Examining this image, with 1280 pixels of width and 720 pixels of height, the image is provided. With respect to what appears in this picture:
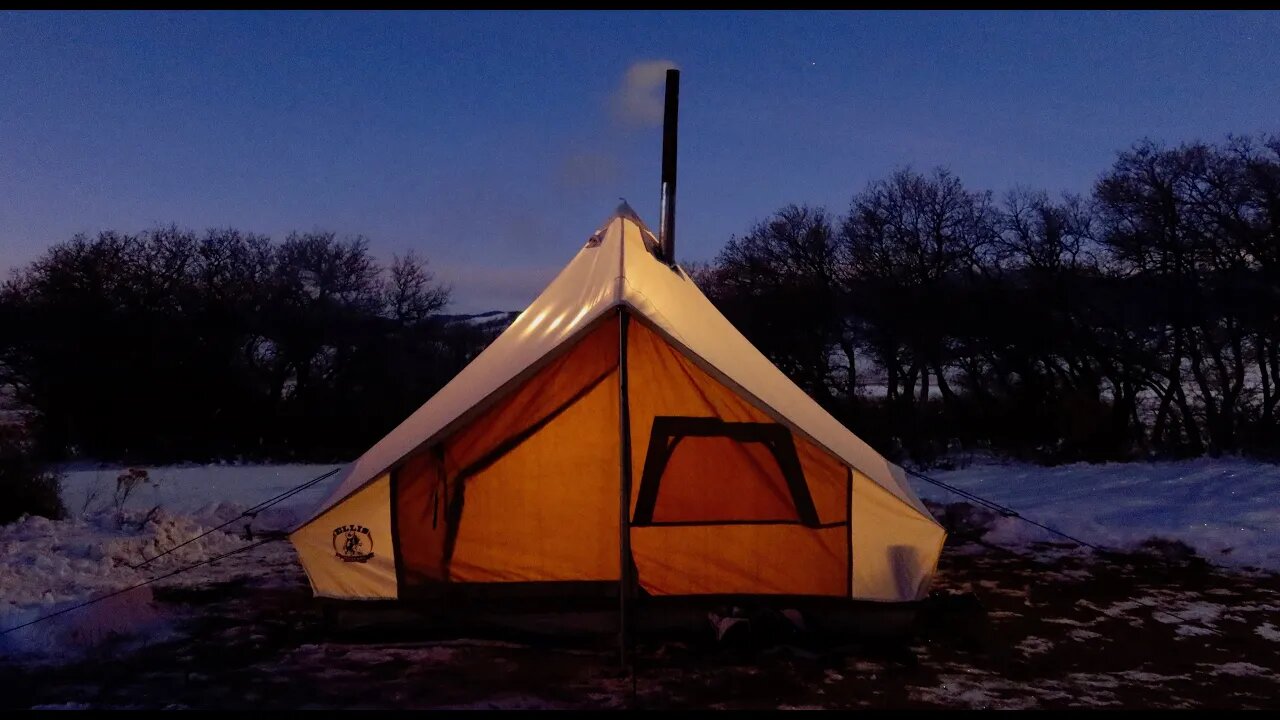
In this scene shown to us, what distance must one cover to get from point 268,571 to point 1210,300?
74.5 feet

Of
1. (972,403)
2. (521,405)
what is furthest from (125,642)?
(972,403)

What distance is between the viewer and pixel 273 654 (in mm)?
4723

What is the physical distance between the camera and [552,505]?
5652 millimetres

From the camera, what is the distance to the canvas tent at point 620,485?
5.01 m

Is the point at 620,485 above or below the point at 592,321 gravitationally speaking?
below

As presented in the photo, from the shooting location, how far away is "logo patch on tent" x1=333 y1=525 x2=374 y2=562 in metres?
5.02

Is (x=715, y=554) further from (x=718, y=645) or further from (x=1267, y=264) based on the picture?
(x=1267, y=264)

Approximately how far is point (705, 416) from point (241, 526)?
5.90m

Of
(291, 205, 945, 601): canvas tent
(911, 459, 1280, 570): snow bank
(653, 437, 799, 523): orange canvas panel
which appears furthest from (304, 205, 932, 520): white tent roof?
(911, 459, 1280, 570): snow bank

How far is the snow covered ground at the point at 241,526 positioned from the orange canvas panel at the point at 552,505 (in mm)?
1140

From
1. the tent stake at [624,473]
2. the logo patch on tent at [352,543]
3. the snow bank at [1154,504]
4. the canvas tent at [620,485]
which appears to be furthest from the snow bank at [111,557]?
the snow bank at [1154,504]

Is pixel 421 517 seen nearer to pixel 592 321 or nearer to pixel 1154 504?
pixel 592 321

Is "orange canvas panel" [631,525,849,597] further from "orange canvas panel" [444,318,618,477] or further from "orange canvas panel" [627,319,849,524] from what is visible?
"orange canvas panel" [444,318,618,477]

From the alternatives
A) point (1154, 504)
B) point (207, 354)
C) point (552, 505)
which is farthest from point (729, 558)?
point (207, 354)
